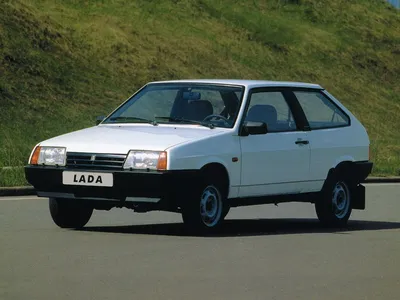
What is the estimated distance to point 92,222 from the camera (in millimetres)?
15156

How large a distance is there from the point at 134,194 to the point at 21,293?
13.1 ft

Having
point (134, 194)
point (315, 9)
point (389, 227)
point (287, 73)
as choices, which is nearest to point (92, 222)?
point (134, 194)

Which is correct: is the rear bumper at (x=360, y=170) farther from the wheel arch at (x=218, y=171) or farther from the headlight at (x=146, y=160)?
the headlight at (x=146, y=160)

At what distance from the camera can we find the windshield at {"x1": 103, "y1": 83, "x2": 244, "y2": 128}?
14055 millimetres

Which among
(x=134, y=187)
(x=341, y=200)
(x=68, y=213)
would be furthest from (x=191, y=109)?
(x=341, y=200)

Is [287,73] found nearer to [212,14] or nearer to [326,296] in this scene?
[212,14]

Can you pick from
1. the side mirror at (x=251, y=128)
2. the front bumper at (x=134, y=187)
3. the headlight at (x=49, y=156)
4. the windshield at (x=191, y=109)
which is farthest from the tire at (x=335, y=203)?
the headlight at (x=49, y=156)

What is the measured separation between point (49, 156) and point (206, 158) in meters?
1.65

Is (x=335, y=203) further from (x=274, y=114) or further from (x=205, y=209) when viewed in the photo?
(x=205, y=209)

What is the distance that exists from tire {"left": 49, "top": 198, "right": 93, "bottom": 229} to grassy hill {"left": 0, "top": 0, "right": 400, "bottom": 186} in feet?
52.6

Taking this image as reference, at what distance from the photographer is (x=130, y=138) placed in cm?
1328

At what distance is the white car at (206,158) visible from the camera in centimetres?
1300

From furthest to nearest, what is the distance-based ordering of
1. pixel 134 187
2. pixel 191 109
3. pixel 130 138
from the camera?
pixel 191 109 < pixel 130 138 < pixel 134 187

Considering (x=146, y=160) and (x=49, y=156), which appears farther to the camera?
(x=49, y=156)
